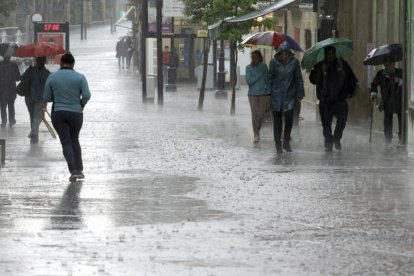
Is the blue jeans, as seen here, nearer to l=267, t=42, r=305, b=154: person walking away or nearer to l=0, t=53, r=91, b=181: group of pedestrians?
l=0, t=53, r=91, b=181: group of pedestrians

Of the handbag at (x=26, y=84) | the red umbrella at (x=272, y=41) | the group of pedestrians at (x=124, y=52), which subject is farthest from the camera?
the group of pedestrians at (x=124, y=52)

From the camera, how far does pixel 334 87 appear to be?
21.3 metres

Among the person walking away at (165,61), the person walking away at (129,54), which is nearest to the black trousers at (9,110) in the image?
the person walking away at (165,61)

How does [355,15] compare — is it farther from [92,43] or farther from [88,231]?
[92,43]

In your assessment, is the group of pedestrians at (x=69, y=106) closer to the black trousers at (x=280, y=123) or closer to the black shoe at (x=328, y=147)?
the black trousers at (x=280, y=123)

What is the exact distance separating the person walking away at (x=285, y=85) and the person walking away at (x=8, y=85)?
9.46 meters

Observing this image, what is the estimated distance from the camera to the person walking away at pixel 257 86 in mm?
23297

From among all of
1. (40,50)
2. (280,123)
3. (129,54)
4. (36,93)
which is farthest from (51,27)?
(129,54)

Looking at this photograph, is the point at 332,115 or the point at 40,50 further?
the point at 40,50

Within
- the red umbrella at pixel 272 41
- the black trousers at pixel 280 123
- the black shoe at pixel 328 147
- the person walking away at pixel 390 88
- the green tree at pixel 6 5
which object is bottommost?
the black shoe at pixel 328 147

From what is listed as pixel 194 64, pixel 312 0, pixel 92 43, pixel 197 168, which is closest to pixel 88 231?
pixel 197 168

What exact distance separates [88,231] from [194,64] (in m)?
47.2

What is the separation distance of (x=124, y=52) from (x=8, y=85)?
149ft

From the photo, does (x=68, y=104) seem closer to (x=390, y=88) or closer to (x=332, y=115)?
(x=332, y=115)
